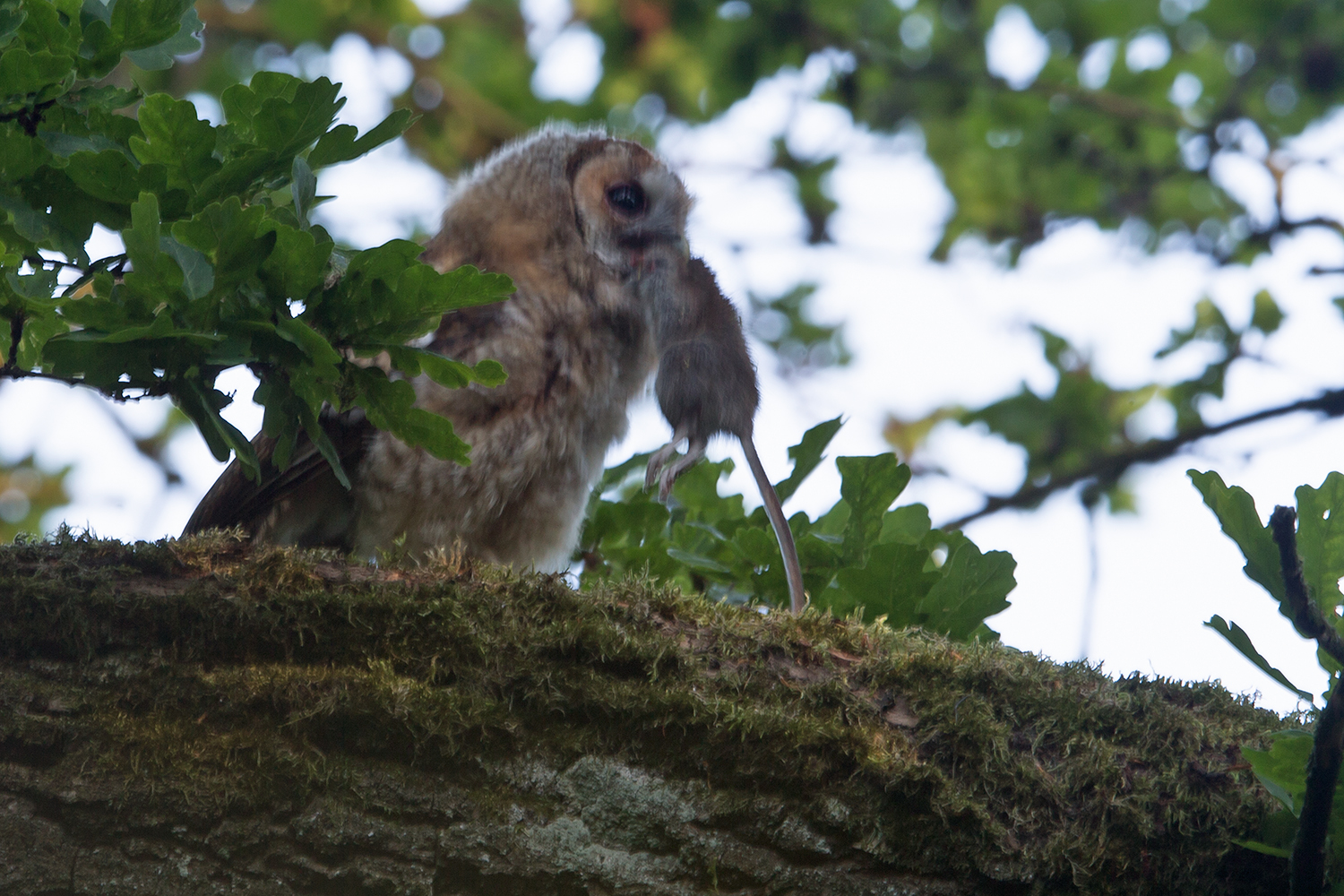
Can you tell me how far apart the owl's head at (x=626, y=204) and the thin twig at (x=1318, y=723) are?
2196mm

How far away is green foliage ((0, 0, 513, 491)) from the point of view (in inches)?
66.6

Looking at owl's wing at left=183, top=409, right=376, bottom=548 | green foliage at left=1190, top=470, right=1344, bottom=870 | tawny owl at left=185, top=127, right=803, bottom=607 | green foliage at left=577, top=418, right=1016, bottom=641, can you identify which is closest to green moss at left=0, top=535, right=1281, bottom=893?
green foliage at left=1190, top=470, right=1344, bottom=870

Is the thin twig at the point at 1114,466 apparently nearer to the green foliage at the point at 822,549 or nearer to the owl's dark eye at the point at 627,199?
the green foliage at the point at 822,549

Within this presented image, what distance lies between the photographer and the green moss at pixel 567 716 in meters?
1.76

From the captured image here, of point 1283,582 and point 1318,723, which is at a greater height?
point 1283,582

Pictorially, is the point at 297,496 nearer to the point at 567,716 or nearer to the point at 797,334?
the point at 567,716

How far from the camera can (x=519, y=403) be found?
9.88ft

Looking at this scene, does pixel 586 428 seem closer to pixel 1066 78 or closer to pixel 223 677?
pixel 223 677

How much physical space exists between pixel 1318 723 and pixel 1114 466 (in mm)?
3512

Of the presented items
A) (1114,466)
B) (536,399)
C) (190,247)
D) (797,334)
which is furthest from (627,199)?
(797,334)

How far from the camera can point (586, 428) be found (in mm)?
3176

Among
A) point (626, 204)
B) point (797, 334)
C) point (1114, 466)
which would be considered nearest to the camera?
point (626, 204)

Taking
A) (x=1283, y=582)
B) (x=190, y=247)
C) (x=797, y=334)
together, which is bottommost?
(x=1283, y=582)

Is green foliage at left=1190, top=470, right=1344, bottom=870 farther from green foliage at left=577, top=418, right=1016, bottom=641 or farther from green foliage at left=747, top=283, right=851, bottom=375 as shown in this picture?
green foliage at left=747, top=283, right=851, bottom=375
